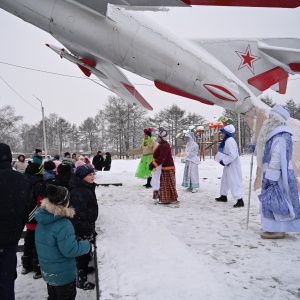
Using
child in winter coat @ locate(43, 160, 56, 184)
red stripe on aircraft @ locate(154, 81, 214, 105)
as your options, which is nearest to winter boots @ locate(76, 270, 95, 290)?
child in winter coat @ locate(43, 160, 56, 184)

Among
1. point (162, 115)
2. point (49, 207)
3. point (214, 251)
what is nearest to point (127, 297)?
point (49, 207)

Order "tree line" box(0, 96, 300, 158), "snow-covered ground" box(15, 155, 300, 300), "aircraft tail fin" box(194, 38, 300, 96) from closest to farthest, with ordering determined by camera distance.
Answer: "snow-covered ground" box(15, 155, 300, 300) → "aircraft tail fin" box(194, 38, 300, 96) → "tree line" box(0, 96, 300, 158)

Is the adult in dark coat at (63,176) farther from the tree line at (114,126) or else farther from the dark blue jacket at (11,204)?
the tree line at (114,126)

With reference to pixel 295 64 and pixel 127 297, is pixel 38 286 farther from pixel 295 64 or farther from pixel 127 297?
pixel 295 64

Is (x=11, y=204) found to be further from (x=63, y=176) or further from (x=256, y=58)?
(x=256, y=58)

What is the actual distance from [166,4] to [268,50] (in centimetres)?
336

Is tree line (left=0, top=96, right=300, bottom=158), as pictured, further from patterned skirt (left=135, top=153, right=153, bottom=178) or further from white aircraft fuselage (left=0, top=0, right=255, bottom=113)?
white aircraft fuselage (left=0, top=0, right=255, bottom=113)

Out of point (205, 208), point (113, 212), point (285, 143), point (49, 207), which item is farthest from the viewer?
point (205, 208)

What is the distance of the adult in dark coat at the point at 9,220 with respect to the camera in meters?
2.17

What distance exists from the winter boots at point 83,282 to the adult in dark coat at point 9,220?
2.74 feet

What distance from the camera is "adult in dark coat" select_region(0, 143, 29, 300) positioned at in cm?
217

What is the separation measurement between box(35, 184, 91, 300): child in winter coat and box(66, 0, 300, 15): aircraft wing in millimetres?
3312

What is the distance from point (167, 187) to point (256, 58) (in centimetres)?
A: 372

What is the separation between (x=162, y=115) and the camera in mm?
48812
